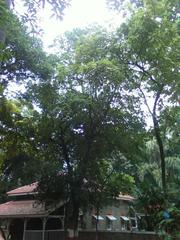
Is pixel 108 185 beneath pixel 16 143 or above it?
beneath

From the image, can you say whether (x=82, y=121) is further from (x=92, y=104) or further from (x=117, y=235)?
(x=117, y=235)

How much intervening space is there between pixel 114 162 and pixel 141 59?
8.04m

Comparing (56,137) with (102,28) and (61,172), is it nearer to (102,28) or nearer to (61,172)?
(61,172)

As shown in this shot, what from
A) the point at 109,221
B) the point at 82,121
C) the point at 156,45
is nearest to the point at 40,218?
the point at 109,221

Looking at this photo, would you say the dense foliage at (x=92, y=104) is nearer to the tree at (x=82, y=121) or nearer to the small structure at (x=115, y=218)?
the tree at (x=82, y=121)

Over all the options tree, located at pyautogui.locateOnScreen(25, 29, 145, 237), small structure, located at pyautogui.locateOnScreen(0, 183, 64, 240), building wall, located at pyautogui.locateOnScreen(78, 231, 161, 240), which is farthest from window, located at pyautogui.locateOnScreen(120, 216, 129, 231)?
tree, located at pyautogui.locateOnScreen(25, 29, 145, 237)

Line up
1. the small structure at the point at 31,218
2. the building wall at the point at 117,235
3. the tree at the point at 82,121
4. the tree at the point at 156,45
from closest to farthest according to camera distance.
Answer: the tree at the point at 156,45
the tree at the point at 82,121
the building wall at the point at 117,235
the small structure at the point at 31,218

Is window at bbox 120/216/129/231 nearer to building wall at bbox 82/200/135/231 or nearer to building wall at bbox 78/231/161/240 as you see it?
building wall at bbox 82/200/135/231

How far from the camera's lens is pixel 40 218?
2783cm

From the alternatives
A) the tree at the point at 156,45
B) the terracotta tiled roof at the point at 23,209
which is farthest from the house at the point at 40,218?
the tree at the point at 156,45

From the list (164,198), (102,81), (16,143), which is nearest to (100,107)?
(102,81)

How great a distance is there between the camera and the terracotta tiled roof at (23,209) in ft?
87.1

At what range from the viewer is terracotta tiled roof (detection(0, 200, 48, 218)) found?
1045 inches

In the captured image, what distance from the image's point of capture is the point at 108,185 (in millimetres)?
23609
